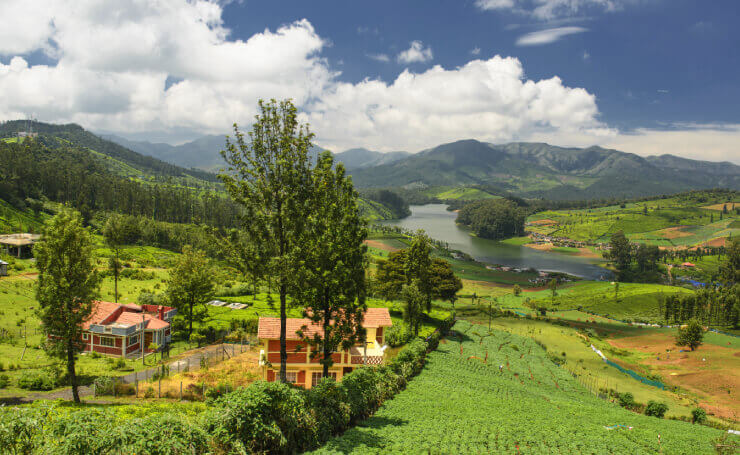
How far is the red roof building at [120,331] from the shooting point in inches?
1371

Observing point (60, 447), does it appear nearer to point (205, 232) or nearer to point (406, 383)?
point (205, 232)

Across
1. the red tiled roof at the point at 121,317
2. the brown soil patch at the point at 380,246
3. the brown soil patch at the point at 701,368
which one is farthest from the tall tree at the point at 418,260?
the brown soil patch at the point at 380,246

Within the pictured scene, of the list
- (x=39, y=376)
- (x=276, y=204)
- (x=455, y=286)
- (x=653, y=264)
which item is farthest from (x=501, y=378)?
(x=653, y=264)

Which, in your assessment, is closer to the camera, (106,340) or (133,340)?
(106,340)

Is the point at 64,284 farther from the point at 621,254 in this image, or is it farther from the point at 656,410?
the point at 621,254

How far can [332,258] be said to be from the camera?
19.5 metres

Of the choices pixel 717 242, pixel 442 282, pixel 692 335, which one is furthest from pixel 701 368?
pixel 717 242

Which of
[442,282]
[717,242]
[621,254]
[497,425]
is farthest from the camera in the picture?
[717,242]

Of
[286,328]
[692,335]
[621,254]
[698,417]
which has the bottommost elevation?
[692,335]

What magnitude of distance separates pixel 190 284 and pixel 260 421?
3181 centimetres

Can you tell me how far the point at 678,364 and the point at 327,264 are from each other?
2253 inches

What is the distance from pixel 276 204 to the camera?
61.5 feet

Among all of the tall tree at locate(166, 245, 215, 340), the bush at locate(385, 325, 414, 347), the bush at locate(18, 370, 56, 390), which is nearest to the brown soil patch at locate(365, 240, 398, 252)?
the bush at locate(385, 325, 414, 347)

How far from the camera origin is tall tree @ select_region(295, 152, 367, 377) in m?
19.0
